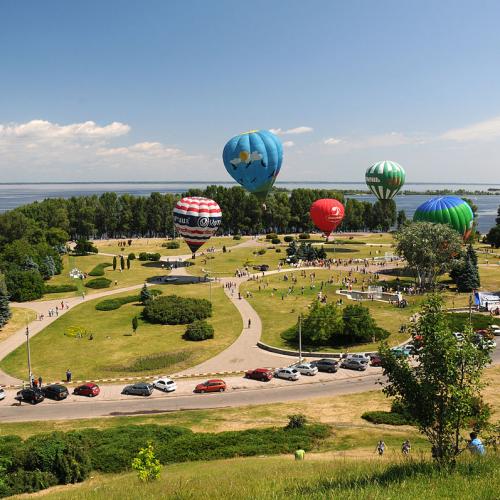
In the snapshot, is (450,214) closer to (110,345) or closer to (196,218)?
(196,218)

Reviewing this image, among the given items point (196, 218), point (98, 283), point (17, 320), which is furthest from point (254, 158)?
point (17, 320)

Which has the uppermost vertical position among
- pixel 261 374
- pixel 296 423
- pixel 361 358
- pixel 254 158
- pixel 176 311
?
pixel 254 158

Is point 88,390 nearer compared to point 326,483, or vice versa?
point 326,483

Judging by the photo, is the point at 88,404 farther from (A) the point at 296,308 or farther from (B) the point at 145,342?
(A) the point at 296,308

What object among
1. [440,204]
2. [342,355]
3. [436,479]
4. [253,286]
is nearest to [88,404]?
[342,355]

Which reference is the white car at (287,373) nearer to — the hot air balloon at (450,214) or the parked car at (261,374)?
the parked car at (261,374)

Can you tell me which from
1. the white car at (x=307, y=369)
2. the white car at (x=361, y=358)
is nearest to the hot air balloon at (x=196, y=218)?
the white car at (x=361, y=358)

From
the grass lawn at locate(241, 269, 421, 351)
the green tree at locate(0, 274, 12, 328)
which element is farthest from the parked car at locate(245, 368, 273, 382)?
the green tree at locate(0, 274, 12, 328)
